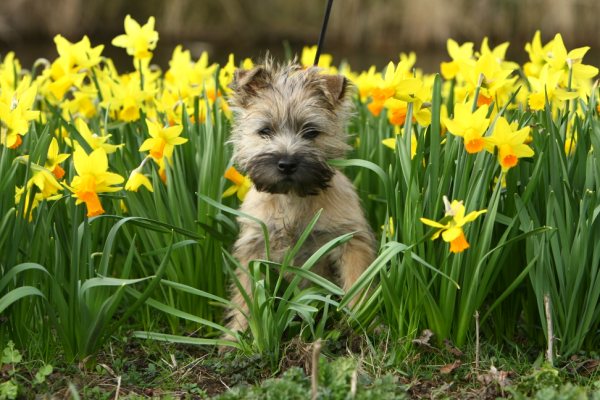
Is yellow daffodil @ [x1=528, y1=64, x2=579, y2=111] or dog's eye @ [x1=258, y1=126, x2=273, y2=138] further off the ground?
yellow daffodil @ [x1=528, y1=64, x2=579, y2=111]

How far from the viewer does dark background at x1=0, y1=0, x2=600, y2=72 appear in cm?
1307

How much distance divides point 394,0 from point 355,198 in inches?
409

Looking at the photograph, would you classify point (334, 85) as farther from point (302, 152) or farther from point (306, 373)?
point (306, 373)

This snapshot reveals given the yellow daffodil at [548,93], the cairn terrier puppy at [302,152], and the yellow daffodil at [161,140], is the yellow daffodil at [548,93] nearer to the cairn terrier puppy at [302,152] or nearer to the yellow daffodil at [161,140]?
the cairn terrier puppy at [302,152]

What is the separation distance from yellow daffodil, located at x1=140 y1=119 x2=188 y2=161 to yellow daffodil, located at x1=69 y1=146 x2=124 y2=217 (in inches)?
12.4

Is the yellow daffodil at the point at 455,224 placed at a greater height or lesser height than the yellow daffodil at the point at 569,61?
lesser

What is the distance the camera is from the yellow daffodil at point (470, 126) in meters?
3.04

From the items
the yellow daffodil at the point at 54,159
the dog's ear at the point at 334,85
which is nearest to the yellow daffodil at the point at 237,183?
the dog's ear at the point at 334,85

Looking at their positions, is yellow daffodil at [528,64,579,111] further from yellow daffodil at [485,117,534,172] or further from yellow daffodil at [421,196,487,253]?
yellow daffodil at [421,196,487,253]

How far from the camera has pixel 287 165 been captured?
336cm

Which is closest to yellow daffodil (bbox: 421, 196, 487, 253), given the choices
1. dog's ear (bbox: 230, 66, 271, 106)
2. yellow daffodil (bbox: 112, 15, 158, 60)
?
dog's ear (bbox: 230, 66, 271, 106)

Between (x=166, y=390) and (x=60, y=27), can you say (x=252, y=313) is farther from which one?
(x=60, y=27)

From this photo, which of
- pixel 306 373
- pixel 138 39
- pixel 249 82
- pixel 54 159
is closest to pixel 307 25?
pixel 138 39

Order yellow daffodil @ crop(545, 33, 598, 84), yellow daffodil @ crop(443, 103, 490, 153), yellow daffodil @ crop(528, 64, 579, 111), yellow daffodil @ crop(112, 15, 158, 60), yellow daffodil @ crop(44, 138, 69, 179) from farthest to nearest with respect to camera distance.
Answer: yellow daffodil @ crop(112, 15, 158, 60) → yellow daffodil @ crop(545, 33, 598, 84) → yellow daffodil @ crop(528, 64, 579, 111) → yellow daffodil @ crop(44, 138, 69, 179) → yellow daffodil @ crop(443, 103, 490, 153)
